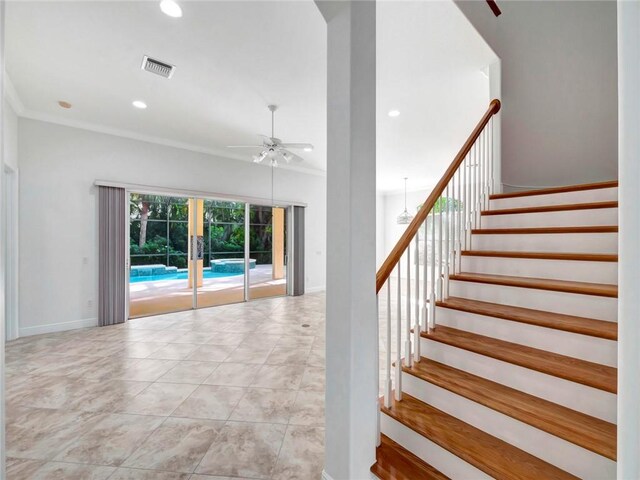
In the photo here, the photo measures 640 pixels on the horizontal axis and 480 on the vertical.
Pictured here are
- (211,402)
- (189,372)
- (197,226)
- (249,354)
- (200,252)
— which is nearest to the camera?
(211,402)

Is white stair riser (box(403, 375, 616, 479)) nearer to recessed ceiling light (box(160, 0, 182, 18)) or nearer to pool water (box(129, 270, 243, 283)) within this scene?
recessed ceiling light (box(160, 0, 182, 18))

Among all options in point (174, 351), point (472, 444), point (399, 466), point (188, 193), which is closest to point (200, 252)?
point (188, 193)

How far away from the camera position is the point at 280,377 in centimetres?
272

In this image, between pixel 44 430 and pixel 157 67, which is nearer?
pixel 44 430

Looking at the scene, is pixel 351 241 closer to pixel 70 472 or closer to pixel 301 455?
pixel 301 455

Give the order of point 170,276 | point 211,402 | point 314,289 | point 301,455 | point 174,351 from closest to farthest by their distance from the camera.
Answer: point 301,455, point 211,402, point 174,351, point 170,276, point 314,289

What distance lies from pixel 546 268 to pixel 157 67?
402 centimetres

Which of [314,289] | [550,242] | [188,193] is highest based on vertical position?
[188,193]

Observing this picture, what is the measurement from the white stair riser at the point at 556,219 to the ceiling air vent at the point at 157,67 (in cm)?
360

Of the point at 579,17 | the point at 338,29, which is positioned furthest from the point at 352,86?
Answer: the point at 579,17

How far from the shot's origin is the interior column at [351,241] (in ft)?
4.47

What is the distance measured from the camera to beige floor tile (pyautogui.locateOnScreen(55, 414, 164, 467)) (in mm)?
1746

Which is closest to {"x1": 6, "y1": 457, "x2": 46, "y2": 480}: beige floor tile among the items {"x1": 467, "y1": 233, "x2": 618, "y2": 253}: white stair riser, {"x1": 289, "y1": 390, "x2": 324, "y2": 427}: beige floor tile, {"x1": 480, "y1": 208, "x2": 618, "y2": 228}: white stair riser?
{"x1": 289, "y1": 390, "x2": 324, "y2": 427}: beige floor tile

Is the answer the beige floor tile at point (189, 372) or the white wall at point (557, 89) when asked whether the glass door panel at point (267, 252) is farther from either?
the white wall at point (557, 89)
